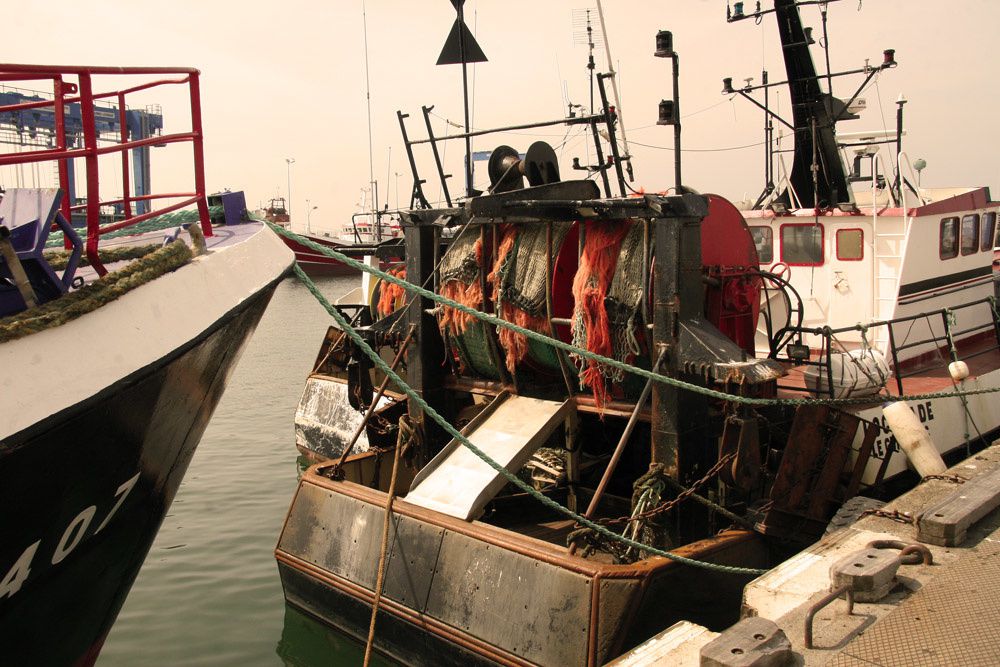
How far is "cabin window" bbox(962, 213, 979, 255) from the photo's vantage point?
11.8 m

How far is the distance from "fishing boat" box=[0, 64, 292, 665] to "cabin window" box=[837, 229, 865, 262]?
25.8 feet

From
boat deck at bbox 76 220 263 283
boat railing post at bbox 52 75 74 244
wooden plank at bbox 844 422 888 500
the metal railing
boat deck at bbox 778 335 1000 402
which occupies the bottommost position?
wooden plank at bbox 844 422 888 500

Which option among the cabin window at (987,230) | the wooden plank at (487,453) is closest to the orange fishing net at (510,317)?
the wooden plank at (487,453)

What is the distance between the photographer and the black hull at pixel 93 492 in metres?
3.89

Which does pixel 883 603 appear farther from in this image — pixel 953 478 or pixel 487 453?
pixel 487 453

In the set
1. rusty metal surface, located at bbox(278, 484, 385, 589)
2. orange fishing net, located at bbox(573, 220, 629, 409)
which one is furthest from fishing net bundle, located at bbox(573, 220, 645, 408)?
rusty metal surface, located at bbox(278, 484, 385, 589)

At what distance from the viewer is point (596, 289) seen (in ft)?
22.5

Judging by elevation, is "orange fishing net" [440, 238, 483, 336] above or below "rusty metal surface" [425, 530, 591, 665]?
above

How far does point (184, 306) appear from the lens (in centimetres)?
441

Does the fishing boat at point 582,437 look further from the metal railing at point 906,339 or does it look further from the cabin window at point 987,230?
the cabin window at point 987,230

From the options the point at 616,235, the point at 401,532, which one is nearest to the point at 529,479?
the point at 401,532

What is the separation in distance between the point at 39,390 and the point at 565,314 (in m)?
4.54

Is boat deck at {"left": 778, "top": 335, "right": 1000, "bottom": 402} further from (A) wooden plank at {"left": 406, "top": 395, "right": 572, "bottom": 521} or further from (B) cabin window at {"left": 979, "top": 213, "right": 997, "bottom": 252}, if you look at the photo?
(A) wooden plank at {"left": 406, "top": 395, "right": 572, "bottom": 521}

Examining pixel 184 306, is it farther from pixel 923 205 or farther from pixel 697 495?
pixel 923 205
